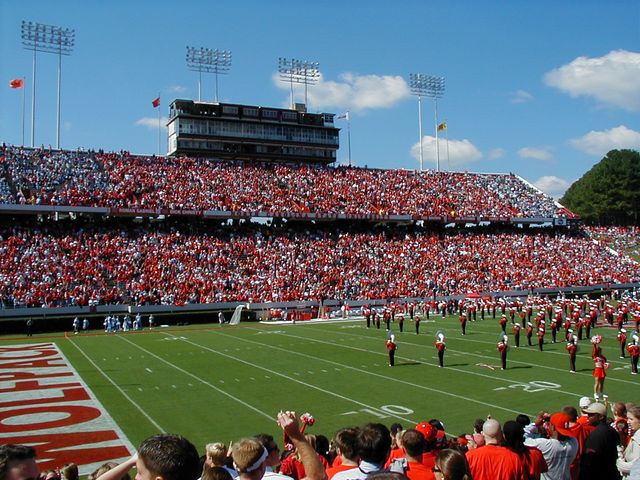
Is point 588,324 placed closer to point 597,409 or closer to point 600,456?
point 597,409

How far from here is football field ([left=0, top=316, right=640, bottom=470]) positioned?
1144cm

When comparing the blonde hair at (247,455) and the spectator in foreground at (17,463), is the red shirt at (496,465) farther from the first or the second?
the spectator in foreground at (17,463)

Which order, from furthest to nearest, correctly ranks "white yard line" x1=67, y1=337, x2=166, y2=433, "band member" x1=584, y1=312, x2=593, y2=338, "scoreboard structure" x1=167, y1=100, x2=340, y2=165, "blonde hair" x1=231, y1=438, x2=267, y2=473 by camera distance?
"scoreboard structure" x1=167, y1=100, x2=340, y2=165 < "band member" x1=584, y1=312, x2=593, y2=338 < "white yard line" x1=67, y1=337, x2=166, y2=433 < "blonde hair" x1=231, y1=438, x2=267, y2=473

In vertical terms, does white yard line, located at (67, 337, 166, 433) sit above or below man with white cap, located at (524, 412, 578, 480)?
below

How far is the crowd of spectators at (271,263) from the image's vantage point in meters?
31.2

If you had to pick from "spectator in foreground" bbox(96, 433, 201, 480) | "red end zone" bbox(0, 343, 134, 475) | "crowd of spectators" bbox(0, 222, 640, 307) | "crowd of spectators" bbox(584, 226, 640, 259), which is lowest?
"red end zone" bbox(0, 343, 134, 475)

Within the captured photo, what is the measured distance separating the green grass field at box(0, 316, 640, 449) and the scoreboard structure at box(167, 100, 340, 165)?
2724 cm

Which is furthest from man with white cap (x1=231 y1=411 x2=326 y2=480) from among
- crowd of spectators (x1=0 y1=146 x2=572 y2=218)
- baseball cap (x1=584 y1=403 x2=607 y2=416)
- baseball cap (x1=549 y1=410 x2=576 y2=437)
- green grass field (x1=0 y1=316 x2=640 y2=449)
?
crowd of spectators (x1=0 y1=146 x2=572 y2=218)

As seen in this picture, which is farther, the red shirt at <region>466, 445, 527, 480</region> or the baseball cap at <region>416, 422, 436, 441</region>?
the baseball cap at <region>416, 422, 436, 441</region>

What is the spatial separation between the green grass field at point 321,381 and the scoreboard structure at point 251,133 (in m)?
27.2

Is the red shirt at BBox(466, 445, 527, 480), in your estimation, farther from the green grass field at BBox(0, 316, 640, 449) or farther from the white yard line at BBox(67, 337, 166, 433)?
the white yard line at BBox(67, 337, 166, 433)

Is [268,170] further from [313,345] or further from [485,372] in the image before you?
[485,372]

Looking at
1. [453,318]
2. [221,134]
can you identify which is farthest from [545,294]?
[221,134]

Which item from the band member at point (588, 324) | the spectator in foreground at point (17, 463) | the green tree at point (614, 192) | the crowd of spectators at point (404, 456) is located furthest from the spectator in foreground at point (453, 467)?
the green tree at point (614, 192)
